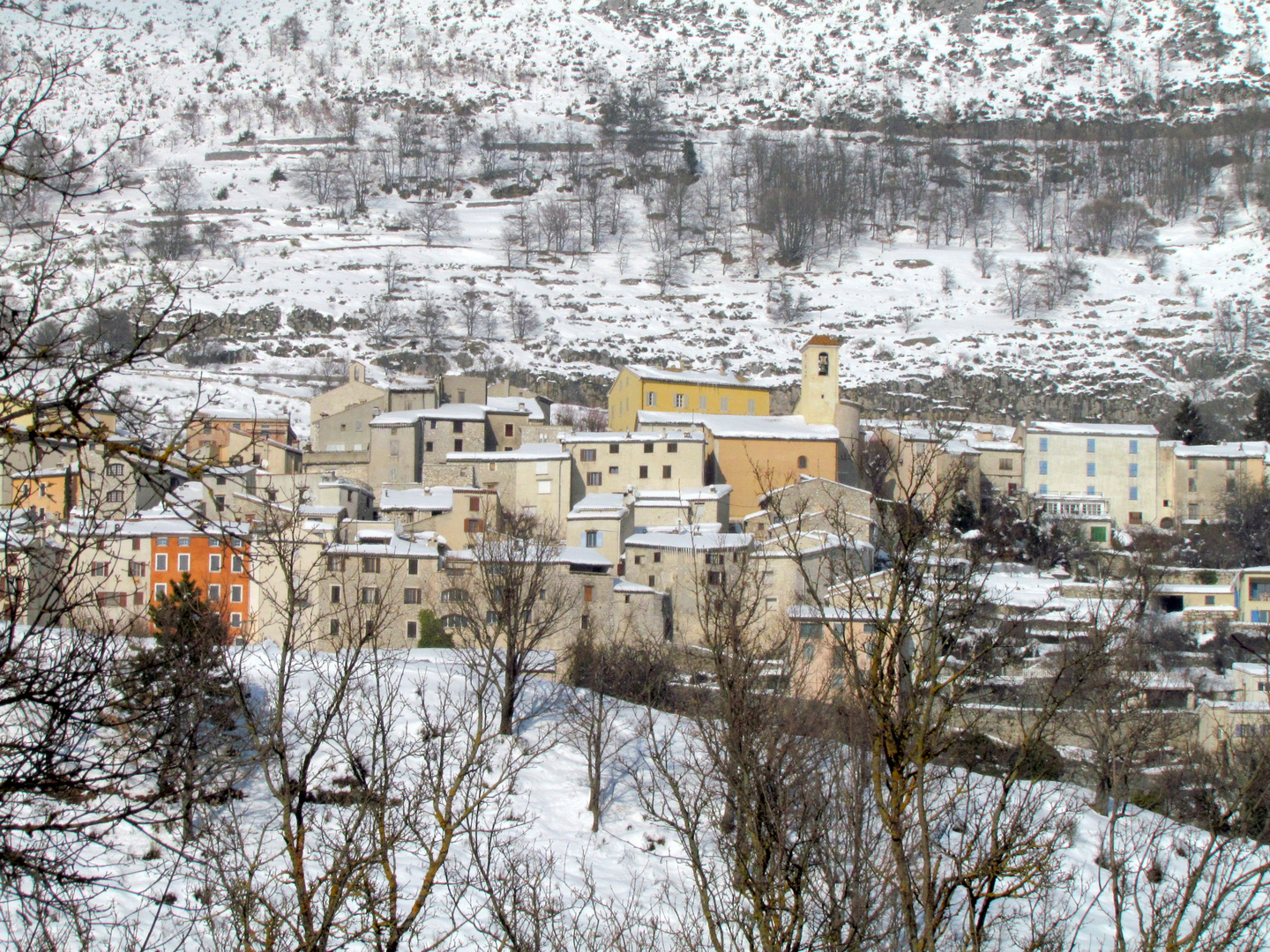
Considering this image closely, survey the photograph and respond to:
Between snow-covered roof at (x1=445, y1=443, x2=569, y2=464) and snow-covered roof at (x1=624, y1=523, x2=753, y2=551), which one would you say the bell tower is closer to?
snow-covered roof at (x1=445, y1=443, x2=569, y2=464)

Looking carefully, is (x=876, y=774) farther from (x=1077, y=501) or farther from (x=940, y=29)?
(x=940, y=29)

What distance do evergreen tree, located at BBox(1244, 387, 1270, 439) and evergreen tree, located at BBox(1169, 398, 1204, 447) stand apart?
6.99 ft

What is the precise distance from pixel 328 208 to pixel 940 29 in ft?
295

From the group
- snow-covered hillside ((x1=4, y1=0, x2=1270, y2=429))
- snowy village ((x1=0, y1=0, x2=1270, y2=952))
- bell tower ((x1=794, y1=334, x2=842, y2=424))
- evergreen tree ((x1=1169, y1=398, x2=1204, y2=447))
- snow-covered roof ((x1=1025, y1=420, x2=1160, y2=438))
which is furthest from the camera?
snow-covered hillside ((x1=4, y1=0, x2=1270, y2=429))

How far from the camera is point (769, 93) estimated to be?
146125mm

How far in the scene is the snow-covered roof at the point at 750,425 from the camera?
47.8 meters

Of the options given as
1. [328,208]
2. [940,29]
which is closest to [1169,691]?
[328,208]

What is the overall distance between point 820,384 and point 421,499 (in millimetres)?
19312

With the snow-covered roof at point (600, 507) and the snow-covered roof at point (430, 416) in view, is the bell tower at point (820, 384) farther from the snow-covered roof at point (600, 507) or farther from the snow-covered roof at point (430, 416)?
the snow-covered roof at point (430, 416)

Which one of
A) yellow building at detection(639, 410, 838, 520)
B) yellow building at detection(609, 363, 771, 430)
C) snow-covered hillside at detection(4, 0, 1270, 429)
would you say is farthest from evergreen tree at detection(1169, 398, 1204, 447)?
yellow building at detection(609, 363, 771, 430)

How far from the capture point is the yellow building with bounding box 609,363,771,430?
55.2m

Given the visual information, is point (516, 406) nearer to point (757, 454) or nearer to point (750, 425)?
point (750, 425)

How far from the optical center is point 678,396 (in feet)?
183

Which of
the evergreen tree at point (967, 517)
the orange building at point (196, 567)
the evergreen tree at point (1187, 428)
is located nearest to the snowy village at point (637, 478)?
the orange building at point (196, 567)
